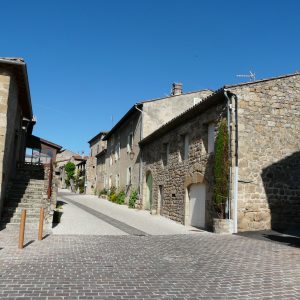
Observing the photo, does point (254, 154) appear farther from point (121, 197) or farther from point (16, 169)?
point (121, 197)

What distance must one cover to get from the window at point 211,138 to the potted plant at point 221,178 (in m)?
0.97

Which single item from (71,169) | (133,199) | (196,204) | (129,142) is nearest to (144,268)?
(196,204)

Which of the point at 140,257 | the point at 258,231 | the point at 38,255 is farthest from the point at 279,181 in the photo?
the point at 38,255

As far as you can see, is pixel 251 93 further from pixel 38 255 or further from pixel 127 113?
pixel 127 113

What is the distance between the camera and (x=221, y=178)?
471 inches

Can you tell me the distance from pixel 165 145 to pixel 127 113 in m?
5.87

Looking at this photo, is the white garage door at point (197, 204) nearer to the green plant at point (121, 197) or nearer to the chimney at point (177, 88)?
the green plant at point (121, 197)

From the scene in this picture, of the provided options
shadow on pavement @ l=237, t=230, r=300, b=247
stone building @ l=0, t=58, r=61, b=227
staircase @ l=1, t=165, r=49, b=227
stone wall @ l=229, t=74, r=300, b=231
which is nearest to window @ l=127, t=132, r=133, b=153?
stone building @ l=0, t=58, r=61, b=227

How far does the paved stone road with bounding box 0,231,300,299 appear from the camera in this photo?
4.93m

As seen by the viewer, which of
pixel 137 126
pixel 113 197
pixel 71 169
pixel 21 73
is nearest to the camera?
pixel 21 73

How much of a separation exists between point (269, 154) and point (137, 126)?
11305 millimetres

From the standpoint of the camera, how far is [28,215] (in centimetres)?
1223

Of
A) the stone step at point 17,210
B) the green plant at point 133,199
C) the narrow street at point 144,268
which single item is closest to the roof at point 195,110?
the green plant at point 133,199

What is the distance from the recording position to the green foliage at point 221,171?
39.0ft
